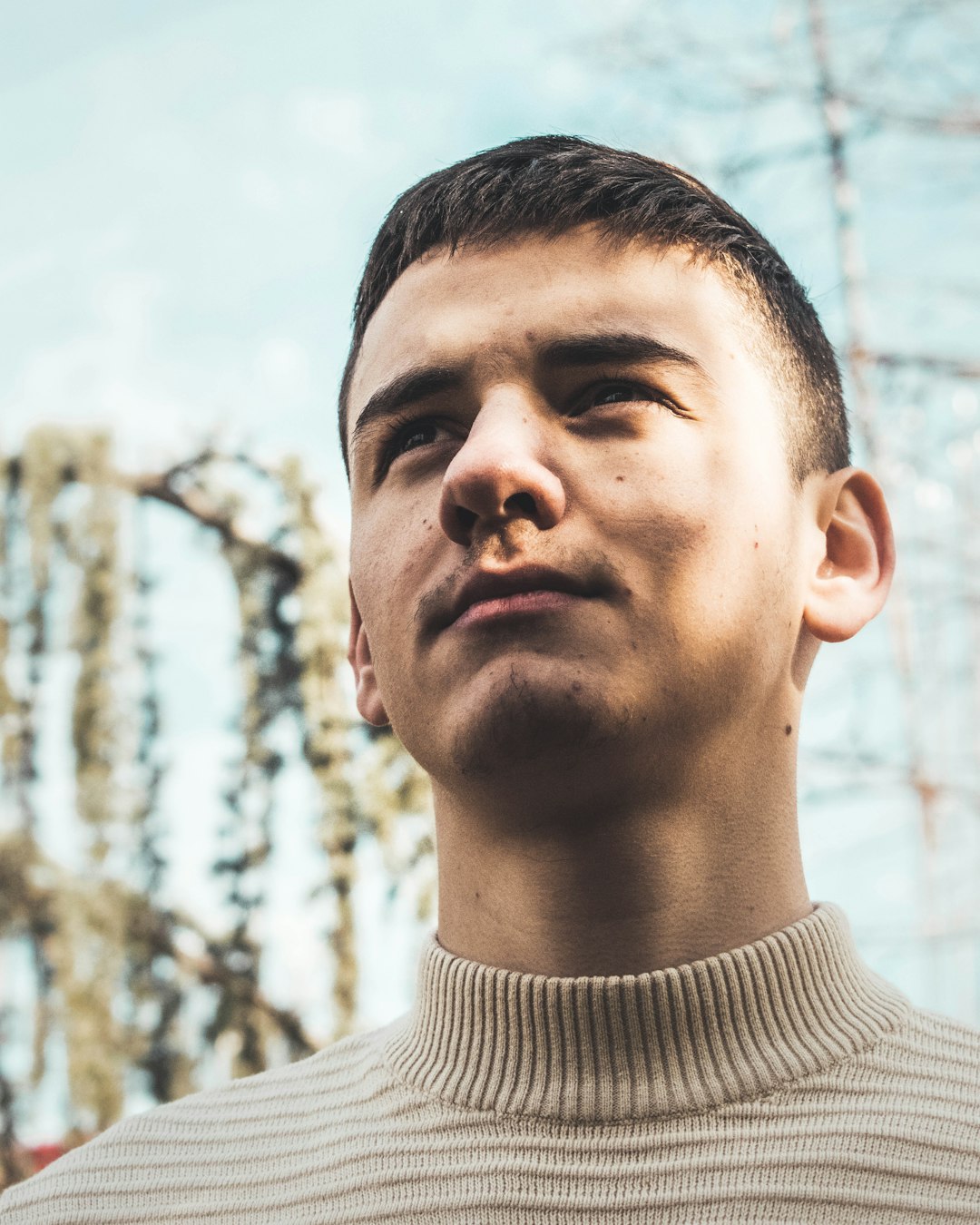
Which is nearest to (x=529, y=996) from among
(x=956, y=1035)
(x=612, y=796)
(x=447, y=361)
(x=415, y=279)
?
(x=612, y=796)

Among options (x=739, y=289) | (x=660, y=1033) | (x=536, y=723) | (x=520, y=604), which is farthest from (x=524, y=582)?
(x=739, y=289)

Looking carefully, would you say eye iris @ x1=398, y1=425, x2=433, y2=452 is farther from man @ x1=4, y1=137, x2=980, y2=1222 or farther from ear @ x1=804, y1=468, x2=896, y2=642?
ear @ x1=804, y1=468, x2=896, y2=642

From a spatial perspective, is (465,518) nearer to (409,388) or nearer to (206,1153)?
(409,388)

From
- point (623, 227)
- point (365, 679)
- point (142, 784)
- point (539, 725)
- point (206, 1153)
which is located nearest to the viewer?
point (539, 725)

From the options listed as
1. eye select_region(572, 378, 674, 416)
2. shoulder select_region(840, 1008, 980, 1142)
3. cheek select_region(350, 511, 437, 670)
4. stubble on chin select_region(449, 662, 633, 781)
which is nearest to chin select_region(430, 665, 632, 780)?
stubble on chin select_region(449, 662, 633, 781)

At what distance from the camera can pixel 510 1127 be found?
4.54ft

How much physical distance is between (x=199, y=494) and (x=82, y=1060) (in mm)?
1699

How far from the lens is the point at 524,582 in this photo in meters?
1.38

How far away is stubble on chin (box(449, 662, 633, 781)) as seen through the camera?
1335 millimetres

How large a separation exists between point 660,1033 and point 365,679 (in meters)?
0.70

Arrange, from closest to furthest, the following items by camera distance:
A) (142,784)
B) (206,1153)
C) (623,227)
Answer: (206,1153) < (623,227) < (142,784)

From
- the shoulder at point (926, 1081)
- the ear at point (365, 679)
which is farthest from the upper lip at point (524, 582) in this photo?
the shoulder at point (926, 1081)

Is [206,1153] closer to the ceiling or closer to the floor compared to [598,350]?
closer to the floor

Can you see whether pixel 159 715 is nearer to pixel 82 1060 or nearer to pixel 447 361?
pixel 82 1060
